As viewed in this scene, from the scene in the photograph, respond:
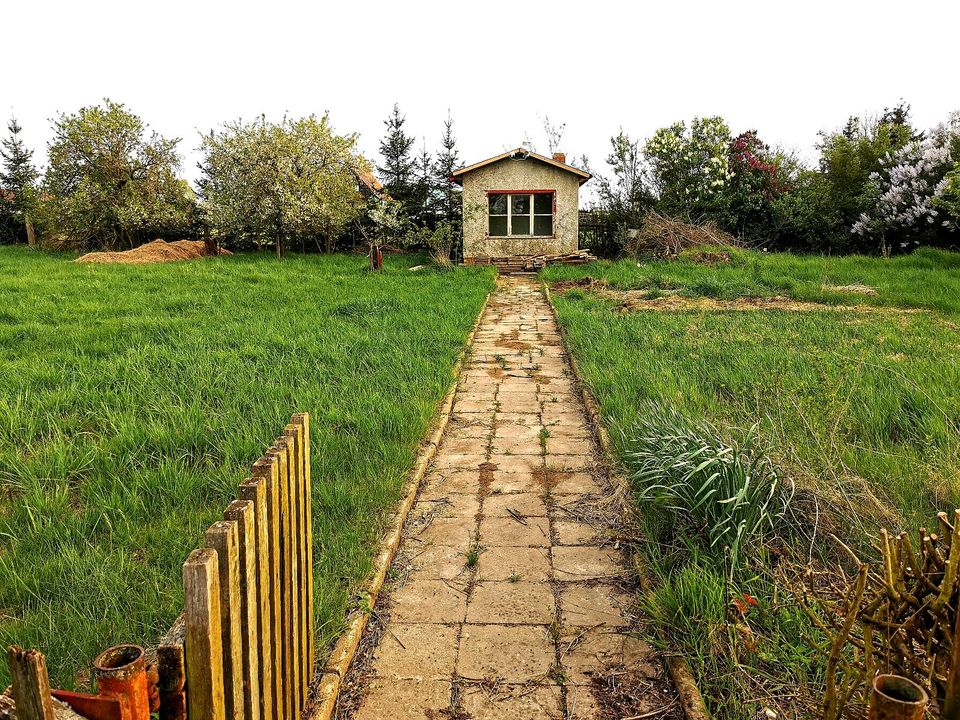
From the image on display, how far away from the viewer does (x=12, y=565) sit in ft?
10.8

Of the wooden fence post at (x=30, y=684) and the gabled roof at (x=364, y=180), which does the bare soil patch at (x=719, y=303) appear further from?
the gabled roof at (x=364, y=180)

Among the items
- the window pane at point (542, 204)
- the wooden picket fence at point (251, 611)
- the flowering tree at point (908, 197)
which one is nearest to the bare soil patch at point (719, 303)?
the flowering tree at point (908, 197)

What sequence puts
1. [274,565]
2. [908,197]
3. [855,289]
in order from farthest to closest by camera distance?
1. [908,197]
2. [855,289]
3. [274,565]

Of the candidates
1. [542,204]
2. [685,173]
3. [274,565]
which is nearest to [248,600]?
[274,565]

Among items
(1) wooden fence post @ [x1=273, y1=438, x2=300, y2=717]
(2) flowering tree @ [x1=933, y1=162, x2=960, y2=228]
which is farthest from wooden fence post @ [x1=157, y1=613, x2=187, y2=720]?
(2) flowering tree @ [x1=933, y1=162, x2=960, y2=228]

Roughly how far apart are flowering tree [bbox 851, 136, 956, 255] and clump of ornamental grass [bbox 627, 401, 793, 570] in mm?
17900

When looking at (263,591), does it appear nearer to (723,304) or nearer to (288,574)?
(288,574)

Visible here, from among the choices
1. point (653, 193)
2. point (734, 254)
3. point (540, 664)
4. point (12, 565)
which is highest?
point (653, 193)

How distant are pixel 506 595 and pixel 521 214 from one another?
1994cm

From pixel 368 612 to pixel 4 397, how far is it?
4.56 meters

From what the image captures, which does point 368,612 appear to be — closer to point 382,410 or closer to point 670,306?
point 382,410

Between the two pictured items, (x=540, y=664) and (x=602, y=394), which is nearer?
(x=540, y=664)

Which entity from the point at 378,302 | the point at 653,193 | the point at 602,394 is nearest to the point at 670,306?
the point at 378,302

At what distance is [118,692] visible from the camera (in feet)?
4.58
